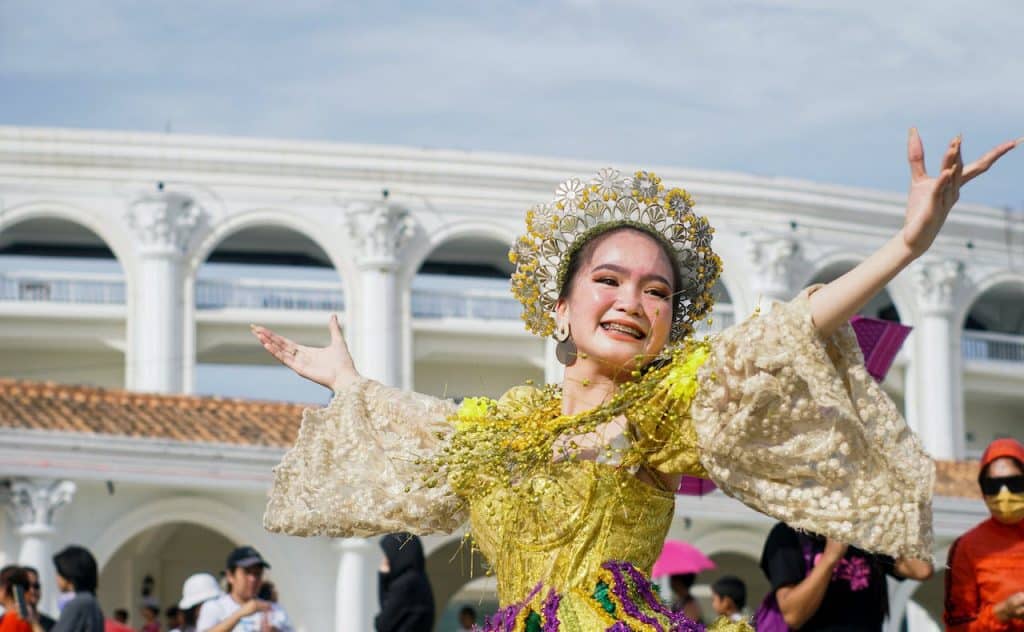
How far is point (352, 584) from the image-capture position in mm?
17953

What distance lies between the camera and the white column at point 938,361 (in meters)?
31.6

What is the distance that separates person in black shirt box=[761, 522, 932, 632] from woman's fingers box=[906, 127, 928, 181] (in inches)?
110

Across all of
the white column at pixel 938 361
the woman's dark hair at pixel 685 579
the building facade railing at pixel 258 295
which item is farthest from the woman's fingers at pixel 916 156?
the white column at pixel 938 361

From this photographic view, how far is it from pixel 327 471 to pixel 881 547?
133cm

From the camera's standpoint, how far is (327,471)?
13.4 ft

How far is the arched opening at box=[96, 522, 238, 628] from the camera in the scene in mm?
22102

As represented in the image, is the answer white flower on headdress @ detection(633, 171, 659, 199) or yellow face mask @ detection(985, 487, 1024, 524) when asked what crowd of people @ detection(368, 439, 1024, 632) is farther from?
white flower on headdress @ detection(633, 171, 659, 199)

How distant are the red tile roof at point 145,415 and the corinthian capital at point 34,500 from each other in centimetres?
70

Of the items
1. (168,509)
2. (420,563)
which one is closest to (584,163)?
(168,509)

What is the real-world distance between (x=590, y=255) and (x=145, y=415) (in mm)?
15730

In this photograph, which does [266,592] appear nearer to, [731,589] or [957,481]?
[731,589]

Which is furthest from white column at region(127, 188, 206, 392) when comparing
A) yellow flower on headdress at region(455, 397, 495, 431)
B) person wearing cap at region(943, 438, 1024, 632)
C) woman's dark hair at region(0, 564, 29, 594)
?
yellow flower on headdress at region(455, 397, 495, 431)

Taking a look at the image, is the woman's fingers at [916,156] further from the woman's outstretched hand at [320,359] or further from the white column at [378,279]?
the white column at [378,279]

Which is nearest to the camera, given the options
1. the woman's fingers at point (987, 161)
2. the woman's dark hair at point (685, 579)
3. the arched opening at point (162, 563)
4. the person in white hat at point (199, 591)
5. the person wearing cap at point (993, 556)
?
the woman's fingers at point (987, 161)
